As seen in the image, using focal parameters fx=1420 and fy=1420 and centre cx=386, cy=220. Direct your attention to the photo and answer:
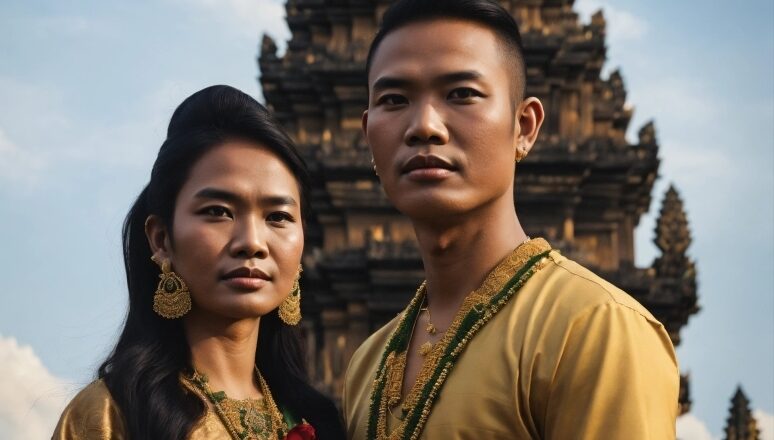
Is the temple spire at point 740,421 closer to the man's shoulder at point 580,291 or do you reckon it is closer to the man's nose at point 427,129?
the man's shoulder at point 580,291

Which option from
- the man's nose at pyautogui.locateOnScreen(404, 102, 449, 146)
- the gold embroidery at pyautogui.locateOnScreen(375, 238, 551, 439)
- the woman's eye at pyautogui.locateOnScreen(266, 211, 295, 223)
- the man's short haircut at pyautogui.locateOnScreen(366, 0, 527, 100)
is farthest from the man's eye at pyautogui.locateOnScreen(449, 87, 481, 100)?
the woman's eye at pyautogui.locateOnScreen(266, 211, 295, 223)

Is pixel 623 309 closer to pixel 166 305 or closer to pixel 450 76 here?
pixel 450 76

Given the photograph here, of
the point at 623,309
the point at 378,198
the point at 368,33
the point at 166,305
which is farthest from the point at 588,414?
the point at 368,33

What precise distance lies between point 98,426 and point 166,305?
2.16 ft

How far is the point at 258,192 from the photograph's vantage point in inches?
244

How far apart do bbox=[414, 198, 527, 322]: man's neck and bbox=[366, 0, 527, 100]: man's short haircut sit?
1.82 ft

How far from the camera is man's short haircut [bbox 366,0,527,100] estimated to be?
19.8ft

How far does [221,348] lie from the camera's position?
6.36 m

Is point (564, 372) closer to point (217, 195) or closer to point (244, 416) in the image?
point (244, 416)

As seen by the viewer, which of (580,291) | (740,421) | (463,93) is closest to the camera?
(580,291)

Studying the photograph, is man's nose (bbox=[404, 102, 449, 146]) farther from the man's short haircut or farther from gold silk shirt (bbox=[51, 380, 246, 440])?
gold silk shirt (bbox=[51, 380, 246, 440])

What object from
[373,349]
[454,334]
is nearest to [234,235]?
[454,334]

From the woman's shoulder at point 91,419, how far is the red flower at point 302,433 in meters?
0.76

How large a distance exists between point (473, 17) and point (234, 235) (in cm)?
139
